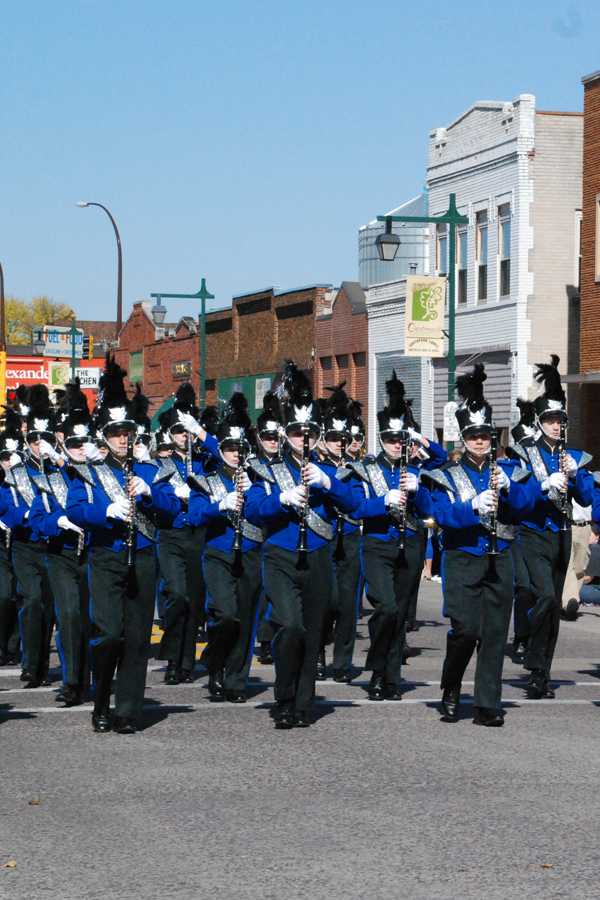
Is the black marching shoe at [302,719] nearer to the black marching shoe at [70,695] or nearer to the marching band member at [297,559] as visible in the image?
the marching band member at [297,559]

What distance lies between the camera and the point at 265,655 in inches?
607

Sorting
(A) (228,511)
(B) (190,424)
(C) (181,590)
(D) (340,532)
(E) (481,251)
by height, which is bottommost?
(C) (181,590)

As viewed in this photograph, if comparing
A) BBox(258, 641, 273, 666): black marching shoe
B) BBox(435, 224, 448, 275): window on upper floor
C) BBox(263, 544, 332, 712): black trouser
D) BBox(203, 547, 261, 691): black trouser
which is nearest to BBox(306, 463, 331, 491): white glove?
BBox(263, 544, 332, 712): black trouser

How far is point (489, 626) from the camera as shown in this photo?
11539mm

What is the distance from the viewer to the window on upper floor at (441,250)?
44.4 m

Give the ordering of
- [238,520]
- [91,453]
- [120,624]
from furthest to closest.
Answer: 1. [238,520]
2. [91,453]
3. [120,624]

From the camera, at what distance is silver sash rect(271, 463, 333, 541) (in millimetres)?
11617

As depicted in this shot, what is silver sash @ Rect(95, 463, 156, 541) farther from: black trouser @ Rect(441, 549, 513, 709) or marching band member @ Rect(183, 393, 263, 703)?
black trouser @ Rect(441, 549, 513, 709)

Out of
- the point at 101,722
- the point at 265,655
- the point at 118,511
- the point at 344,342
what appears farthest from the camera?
the point at 344,342

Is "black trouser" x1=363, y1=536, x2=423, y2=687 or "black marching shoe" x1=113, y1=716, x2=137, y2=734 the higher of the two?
"black trouser" x1=363, y1=536, x2=423, y2=687

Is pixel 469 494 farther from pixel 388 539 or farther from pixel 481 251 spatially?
pixel 481 251

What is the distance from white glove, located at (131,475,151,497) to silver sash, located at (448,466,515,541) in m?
2.00

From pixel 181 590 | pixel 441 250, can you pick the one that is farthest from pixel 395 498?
pixel 441 250

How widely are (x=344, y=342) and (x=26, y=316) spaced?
253 ft
